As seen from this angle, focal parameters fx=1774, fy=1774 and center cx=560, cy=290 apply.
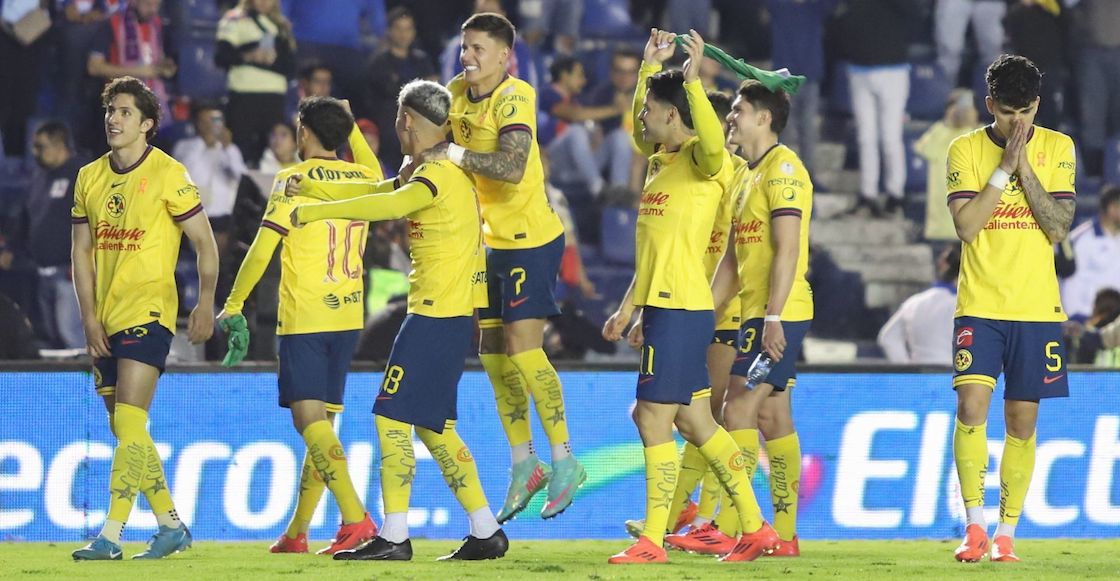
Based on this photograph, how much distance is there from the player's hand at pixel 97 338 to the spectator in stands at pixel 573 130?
6.69 meters

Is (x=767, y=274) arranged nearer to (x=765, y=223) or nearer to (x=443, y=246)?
(x=765, y=223)

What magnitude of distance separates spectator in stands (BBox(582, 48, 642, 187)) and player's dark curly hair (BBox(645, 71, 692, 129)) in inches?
255

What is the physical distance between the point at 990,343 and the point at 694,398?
1.35 metres

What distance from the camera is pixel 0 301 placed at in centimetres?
1130

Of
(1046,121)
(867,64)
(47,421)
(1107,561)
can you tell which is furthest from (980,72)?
(47,421)

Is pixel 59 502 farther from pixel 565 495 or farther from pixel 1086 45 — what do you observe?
pixel 1086 45

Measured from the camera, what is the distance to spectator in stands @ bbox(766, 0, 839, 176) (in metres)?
15.0

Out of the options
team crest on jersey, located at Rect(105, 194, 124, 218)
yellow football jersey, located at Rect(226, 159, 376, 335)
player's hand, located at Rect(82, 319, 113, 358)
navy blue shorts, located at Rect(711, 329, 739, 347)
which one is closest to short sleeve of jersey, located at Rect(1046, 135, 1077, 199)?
navy blue shorts, located at Rect(711, 329, 739, 347)

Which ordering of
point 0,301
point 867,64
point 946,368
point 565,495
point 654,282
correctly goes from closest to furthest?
point 654,282 < point 565,495 < point 946,368 < point 0,301 < point 867,64

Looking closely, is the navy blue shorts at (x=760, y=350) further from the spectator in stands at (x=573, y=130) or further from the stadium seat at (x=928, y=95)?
the stadium seat at (x=928, y=95)

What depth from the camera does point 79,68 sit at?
14023mm

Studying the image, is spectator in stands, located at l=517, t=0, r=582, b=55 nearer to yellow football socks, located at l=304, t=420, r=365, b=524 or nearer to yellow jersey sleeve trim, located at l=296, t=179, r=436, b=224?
yellow football socks, located at l=304, t=420, r=365, b=524

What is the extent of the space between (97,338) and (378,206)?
1610 mm

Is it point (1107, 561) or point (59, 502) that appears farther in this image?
point (59, 502)
